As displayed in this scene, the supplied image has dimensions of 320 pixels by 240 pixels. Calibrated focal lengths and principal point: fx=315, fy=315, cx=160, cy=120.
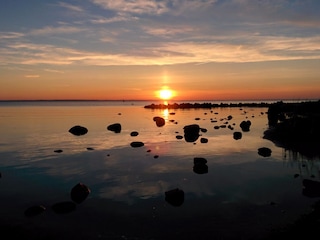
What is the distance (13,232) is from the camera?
41.6 feet

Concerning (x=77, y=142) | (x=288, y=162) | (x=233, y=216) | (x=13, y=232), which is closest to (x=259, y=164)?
(x=288, y=162)

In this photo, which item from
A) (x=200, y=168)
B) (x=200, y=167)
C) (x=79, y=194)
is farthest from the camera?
(x=200, y=167)

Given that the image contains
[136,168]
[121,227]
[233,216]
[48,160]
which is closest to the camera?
[121,227]

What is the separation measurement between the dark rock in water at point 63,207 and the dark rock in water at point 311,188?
12.1 m

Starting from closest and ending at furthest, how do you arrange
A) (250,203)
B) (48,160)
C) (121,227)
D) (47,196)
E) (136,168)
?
(121,227)
(250,203)
(47,196)
(136,168)
(48,160)

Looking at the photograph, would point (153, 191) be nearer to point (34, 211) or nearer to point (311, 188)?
point (34, 211)

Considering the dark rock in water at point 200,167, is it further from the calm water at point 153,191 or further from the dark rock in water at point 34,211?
the dark rock in water at point 34,211

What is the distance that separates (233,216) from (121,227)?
16.5 ft

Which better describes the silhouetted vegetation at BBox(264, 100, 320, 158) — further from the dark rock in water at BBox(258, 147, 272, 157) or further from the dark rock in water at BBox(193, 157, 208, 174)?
the dark rock in water at BBox(193, 157, 208, 174)

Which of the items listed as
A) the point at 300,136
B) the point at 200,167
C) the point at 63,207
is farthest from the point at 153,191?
the point at 300,136

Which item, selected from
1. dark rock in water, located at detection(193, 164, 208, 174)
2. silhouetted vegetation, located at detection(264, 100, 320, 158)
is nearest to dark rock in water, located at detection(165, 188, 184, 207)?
dark rock in water, located at detection(193, 164, 208, 174)

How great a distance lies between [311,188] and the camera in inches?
691

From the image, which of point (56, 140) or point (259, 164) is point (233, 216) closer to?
point (259, 164)

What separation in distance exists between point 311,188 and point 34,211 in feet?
47.9
